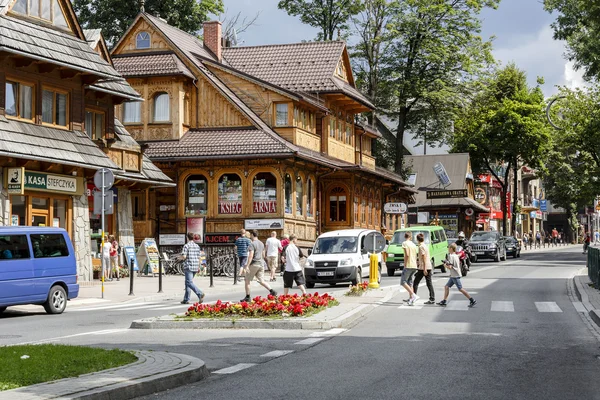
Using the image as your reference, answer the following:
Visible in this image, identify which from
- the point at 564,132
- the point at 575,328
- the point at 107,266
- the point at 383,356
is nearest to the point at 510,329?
the point at 575,328

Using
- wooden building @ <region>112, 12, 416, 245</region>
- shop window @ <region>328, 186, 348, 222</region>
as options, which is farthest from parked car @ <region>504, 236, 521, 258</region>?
wooden building @ <region>112, 12, 416, 245</region>

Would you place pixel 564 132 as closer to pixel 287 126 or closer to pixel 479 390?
pixel 287 126

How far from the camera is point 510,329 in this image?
56.7ft

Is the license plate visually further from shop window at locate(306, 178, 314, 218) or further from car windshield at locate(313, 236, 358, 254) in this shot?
shop window at locate(306, 178, 314, 218)

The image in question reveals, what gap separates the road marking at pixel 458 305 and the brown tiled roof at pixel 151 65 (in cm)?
2307

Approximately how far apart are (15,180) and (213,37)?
24760 mm

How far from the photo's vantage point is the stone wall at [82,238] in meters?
31.4

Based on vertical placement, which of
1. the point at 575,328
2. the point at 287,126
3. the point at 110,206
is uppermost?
the point at 287,126

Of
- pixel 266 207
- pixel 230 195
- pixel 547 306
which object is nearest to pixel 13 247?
pixel 547 306

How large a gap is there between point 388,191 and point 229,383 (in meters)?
50.1

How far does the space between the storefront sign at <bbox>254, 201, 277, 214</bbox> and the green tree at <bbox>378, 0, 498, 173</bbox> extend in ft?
52.6

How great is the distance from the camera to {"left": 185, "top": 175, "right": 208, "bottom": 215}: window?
4425 cm

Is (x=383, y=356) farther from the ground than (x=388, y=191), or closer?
closer

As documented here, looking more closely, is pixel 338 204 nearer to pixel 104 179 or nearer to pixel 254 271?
pixel 104 179
